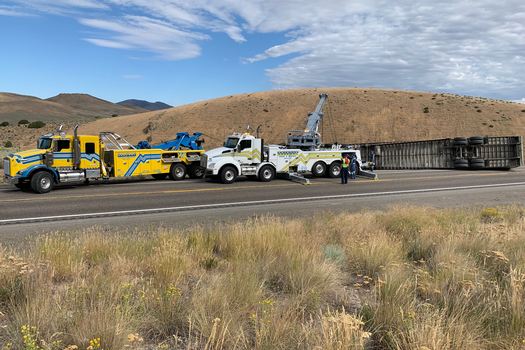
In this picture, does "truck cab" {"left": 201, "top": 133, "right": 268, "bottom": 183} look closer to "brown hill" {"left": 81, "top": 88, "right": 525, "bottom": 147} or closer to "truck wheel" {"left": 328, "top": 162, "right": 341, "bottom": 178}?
"truck wheel" {"left": 328, "top": 162, "right": 341, "bottom": 178}

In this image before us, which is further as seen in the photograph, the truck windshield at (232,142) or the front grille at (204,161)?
the truck windshield at (232,142)

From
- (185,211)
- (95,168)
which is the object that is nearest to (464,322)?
(185,211)

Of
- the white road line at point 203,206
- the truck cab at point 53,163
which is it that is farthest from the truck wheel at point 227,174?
the white road line at point 203,206

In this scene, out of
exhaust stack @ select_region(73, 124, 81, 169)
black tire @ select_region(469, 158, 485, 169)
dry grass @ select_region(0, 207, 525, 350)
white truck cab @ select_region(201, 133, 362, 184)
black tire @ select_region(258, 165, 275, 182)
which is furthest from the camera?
black tire @ select_region(469, 158, 485, 169)

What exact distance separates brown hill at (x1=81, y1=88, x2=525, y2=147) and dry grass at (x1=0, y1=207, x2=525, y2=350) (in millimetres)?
53335

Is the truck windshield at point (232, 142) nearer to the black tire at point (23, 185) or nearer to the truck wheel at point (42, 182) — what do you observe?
the truck wheel at point (42, 182)

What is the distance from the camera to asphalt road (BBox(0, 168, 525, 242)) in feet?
39.1

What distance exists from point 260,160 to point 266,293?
18.7m

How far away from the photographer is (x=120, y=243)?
693 centimetres

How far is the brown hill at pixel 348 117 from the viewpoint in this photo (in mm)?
62812

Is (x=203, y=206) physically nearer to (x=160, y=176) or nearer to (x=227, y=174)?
(x=227, y=174)

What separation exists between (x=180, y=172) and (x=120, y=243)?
1752 centimetres

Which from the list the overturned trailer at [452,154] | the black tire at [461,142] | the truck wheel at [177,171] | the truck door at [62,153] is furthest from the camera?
the black tire at [461,142]

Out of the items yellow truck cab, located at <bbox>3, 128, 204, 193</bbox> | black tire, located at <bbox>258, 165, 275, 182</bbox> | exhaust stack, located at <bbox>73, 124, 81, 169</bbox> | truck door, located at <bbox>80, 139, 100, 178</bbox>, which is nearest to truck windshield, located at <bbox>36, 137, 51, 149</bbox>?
yellow truck cab, located at <bbox>3, 128, 204, 193</bbox>
